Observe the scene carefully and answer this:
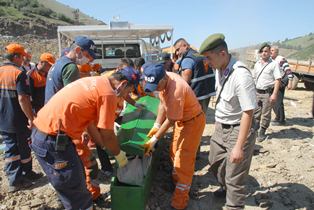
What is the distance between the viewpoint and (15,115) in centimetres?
417

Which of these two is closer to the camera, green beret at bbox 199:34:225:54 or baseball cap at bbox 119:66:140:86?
baseball cap at bbox 119:66:140:86

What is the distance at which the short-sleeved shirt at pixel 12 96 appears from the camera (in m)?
3.99

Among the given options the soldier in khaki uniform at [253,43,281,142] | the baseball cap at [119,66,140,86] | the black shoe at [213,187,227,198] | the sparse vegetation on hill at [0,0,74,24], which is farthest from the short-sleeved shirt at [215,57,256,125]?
the sparse vegetation on hill at [0,0,74,24]

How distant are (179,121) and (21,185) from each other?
2332mm

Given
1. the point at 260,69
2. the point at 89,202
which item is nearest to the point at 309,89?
the point at 260,69

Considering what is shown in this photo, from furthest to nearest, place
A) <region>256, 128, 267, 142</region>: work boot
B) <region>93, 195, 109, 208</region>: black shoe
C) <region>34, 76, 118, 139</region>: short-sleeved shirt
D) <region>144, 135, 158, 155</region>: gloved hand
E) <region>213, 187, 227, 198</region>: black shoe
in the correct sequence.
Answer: <region>256, 128, 267, 142</region>: work boot, <region>213, 187, 227, 198</region>: black shoe, <region>93, 195, 109, 208</region>: black shoe, <region>144, 135, 158, 155</region>: gloved hand, <region>34, 76, 118, 139</region>: short-sleeved shirt

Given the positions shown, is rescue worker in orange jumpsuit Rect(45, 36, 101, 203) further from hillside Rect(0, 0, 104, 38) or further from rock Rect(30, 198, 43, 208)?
hillside Rect(0, 0, 104, 38)

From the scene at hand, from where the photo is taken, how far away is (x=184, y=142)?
11.7 feet

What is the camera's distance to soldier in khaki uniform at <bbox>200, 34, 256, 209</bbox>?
2879 millimetres

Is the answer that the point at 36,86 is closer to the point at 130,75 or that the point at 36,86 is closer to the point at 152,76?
the point at 152,76

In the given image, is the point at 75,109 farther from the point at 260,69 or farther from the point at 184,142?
the point at 260,69

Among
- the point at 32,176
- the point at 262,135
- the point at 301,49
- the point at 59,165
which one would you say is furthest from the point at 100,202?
the point at 301,49

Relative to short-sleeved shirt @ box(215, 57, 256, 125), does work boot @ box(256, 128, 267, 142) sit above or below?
below

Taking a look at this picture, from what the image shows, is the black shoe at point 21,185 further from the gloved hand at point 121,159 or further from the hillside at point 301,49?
the hillside at point 301,49
